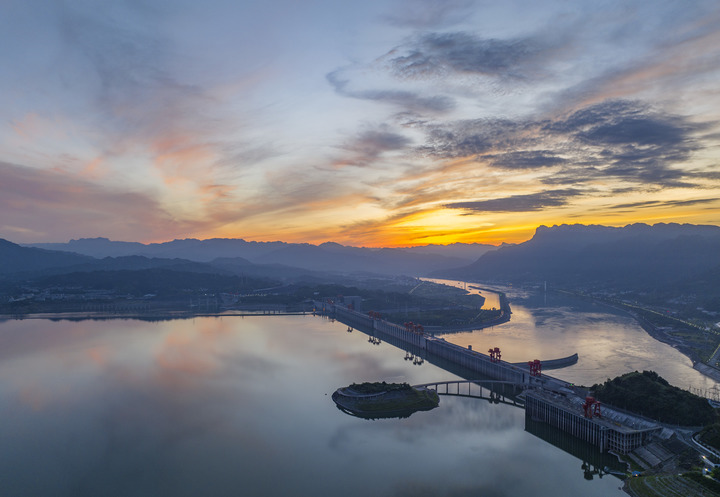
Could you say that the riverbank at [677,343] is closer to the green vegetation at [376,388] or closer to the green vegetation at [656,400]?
the green vegetation at [656,400]

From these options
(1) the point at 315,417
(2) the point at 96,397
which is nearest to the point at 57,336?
(2) the point at 96,397

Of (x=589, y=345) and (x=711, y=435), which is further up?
(x=711, y=435)

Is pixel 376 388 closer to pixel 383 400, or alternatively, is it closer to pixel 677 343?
pixel 383 400

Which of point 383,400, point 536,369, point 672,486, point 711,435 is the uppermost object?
point 536,369

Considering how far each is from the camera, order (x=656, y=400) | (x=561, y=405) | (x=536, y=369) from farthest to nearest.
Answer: (x=536, y=369)
(x=561, y=405)
(x=656, y=400)

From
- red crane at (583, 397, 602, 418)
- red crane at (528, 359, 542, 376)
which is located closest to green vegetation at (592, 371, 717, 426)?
red crane at (583, 397, 602, 418)

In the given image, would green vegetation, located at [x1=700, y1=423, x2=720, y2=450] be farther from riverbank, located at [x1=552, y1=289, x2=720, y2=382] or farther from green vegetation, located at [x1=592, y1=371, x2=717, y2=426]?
riverbank, located at [x1=552, y1=289, x2=720, y2=382]

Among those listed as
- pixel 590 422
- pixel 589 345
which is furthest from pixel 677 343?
pixel 590 422

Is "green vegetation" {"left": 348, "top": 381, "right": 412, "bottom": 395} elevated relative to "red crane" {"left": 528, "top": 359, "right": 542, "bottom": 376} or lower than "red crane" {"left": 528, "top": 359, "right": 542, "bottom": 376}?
lower
